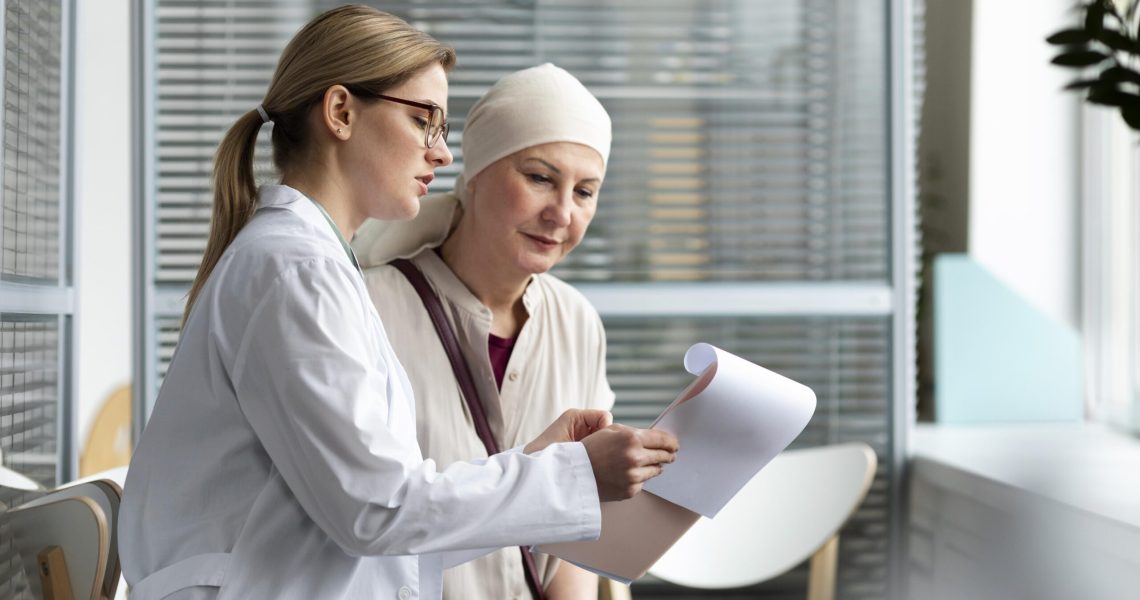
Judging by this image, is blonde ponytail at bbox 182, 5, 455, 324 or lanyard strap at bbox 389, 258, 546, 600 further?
lanyard strap at bbox 389, 258, 546, 600

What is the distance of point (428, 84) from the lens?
1.29 m

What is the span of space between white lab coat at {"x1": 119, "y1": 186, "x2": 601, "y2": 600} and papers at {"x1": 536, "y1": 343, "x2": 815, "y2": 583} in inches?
8.8

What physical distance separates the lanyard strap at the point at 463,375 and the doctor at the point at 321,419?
1.61ft

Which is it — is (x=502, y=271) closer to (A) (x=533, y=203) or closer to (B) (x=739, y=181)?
(A) (x=533, y=203)

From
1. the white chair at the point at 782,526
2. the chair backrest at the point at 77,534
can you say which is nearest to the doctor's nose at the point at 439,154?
the chair backrest at the point at 77,534

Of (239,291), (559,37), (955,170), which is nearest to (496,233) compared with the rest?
(239,291)

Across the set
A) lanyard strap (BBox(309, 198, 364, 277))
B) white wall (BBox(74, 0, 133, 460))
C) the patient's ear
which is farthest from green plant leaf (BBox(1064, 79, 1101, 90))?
white wall (BBox(74, 0, 133, 460))

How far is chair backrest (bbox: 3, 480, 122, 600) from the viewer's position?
1598 millimetres

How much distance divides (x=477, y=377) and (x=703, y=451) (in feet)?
1.79

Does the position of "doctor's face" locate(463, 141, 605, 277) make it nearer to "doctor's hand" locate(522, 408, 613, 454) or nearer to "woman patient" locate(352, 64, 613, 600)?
"woman patient" locate(352, 64, 613, 600)

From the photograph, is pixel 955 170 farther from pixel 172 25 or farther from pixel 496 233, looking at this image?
pixel 172 25

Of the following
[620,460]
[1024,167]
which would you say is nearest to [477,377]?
[620,460]

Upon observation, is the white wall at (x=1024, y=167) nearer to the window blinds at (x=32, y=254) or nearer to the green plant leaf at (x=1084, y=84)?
the green plant leaf at (x=1084, y=84)

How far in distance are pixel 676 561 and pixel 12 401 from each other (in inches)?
59.1
